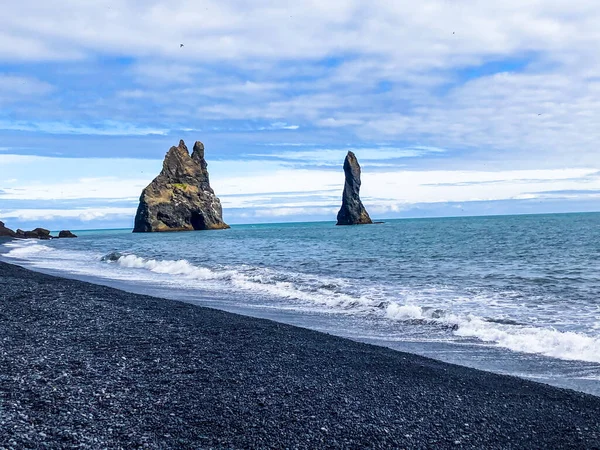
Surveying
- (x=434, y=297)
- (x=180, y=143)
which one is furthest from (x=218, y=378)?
(x=180, y=143)

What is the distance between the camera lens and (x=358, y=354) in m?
10.1

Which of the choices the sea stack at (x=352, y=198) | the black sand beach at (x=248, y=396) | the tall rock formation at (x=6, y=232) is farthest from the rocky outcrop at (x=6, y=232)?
the black sand beach at (x=248, y=396)

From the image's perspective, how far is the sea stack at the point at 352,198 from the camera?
143650mm

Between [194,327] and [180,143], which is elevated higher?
[180,143]

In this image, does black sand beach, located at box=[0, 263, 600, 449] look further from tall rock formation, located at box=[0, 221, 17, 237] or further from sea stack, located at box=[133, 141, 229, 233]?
sea stack, located at box=[133, 141, 229, 233]

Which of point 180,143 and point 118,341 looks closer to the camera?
point 118,341

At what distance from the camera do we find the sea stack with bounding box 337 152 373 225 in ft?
471

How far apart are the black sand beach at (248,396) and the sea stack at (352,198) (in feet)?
439

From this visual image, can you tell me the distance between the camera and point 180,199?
123m

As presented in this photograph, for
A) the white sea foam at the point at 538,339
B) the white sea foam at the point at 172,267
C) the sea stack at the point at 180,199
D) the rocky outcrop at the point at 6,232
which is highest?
the sea stack at the point at 180,199

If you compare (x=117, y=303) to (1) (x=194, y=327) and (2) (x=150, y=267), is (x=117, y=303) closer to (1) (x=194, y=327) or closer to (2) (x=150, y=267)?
(1) (x=194, y=327)

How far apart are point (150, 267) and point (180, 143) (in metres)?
105

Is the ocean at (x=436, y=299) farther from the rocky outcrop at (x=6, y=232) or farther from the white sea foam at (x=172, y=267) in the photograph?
the rocky outcrop at (x=6, y=232)

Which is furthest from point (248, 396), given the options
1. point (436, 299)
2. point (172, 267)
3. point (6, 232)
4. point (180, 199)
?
point (180, 199)
